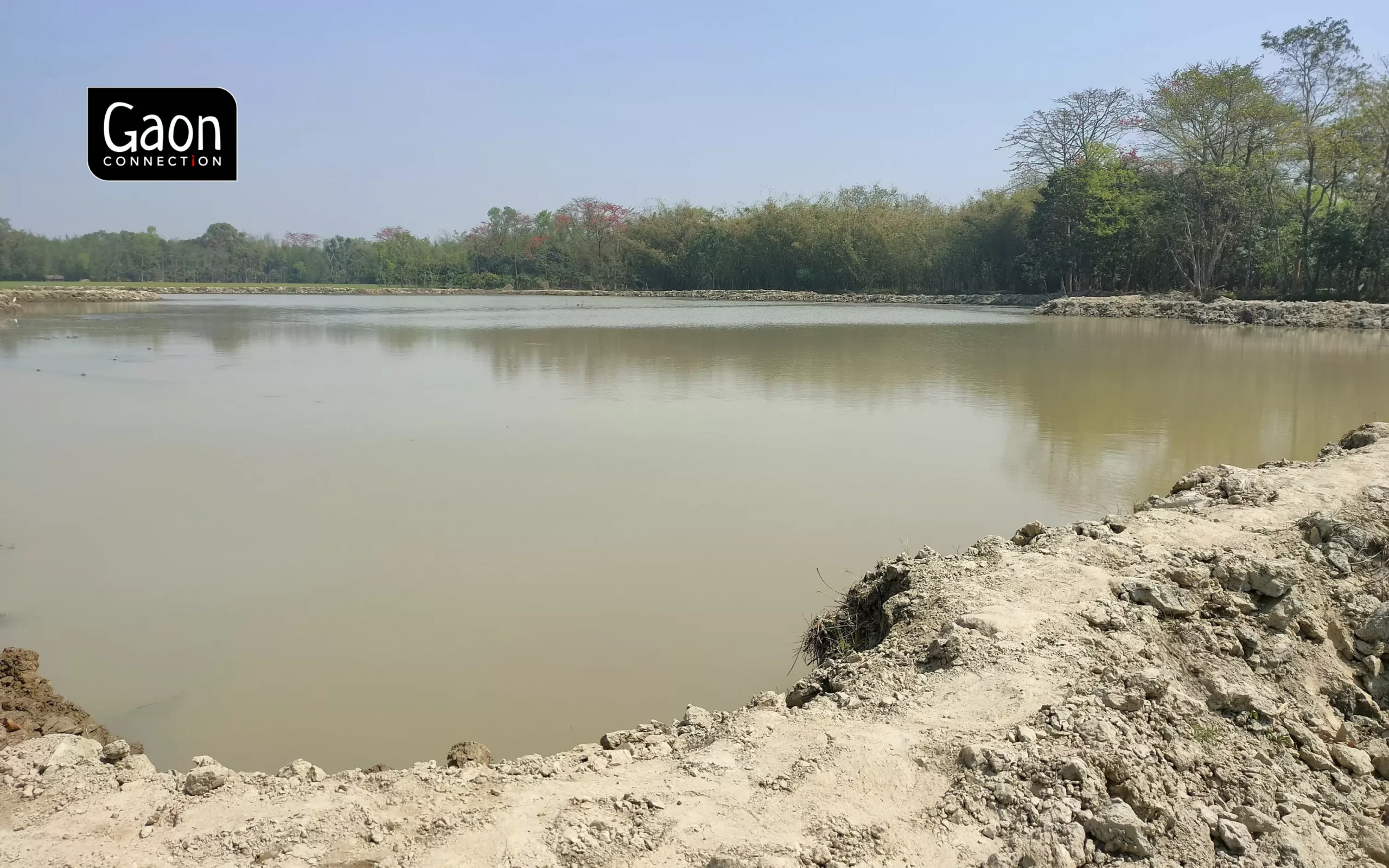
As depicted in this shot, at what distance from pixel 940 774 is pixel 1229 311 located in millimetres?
23012

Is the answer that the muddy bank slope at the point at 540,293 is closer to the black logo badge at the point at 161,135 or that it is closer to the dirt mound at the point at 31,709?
the black logo badge at the point at 161,135

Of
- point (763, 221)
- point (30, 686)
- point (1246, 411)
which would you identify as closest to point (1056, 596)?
point (30, 686)

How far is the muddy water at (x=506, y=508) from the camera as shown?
318 cm

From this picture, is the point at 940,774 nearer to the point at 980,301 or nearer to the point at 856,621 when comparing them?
the point at 856,621

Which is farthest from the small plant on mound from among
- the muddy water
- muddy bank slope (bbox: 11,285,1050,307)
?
muddy bank slope (bbox: 11,285,1050,307)

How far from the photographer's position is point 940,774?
2.19 m

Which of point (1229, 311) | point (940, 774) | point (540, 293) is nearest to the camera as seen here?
point (940, 774)

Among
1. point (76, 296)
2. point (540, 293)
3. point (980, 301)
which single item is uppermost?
point (540, 293)

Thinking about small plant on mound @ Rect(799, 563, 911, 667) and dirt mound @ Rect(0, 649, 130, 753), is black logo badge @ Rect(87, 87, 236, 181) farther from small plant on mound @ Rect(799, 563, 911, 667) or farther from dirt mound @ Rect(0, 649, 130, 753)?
small plant on mound @ Rect(799, 563, 911, 667)

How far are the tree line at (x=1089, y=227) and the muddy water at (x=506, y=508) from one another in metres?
14.3

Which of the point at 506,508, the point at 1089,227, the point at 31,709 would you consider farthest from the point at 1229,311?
the point at 31,709

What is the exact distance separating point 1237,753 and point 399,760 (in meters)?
2.42

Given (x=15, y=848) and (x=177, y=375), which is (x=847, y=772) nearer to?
(x=15, y=848)

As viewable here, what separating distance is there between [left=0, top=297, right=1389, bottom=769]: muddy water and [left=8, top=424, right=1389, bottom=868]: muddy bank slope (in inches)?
17.9
